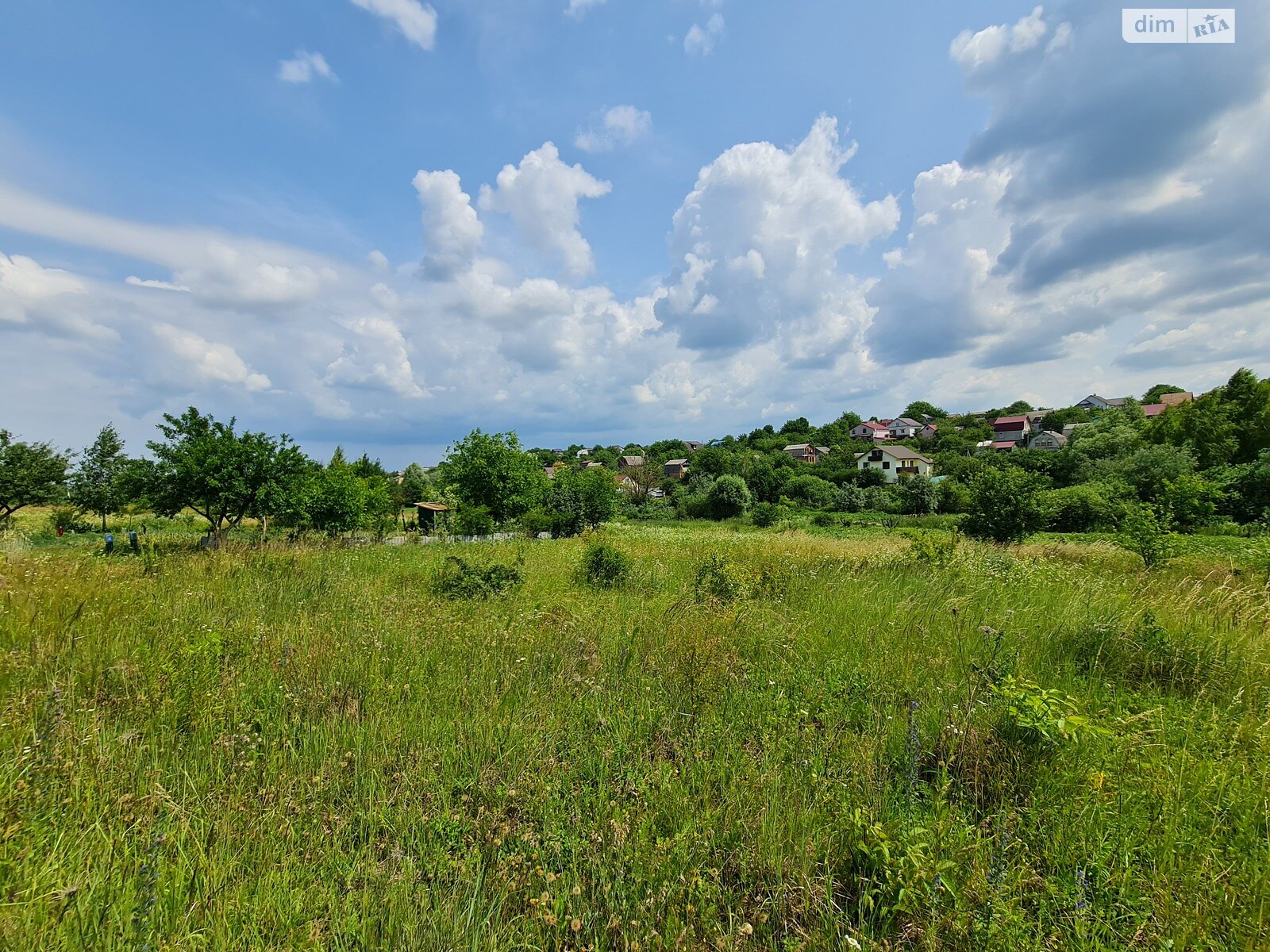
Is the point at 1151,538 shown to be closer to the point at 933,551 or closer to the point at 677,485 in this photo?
the point at 933,551

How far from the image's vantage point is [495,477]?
30062 millimetres

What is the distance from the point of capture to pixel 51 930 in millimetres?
1558

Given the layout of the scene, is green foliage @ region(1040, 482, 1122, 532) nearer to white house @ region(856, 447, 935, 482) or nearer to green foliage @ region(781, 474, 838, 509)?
green foliage @ region(781, 474, 838, 509)

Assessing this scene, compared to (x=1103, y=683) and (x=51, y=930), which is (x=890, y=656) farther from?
(x=51, y=930)

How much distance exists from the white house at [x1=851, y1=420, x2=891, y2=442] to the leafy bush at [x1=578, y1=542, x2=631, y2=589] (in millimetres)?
100835

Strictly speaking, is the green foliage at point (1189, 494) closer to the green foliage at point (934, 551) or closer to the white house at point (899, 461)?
the green foliage at point (934, 551)

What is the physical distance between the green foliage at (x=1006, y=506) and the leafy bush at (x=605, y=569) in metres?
16.1

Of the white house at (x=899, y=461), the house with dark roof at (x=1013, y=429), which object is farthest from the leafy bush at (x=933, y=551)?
the house with dark roof at (x=1013, y=429)

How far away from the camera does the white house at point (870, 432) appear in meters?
99.4

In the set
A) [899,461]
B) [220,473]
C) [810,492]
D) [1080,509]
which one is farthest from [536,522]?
[899,461]

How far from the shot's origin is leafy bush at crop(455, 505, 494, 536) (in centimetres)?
2486

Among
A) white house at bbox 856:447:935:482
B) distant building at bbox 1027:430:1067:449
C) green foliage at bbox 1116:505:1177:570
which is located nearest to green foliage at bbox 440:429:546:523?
green foliage at bbox 1116:505:1177:570

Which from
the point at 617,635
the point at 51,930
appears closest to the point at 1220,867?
the point at 617,635

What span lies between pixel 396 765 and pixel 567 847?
126 centimetres
